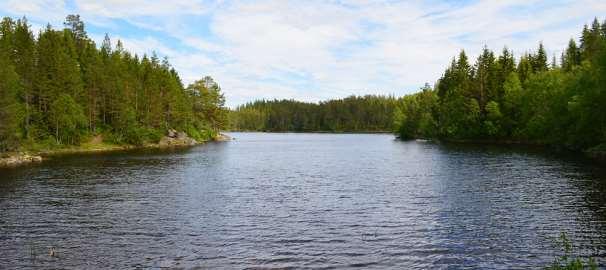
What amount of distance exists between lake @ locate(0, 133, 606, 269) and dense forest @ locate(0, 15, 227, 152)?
33.5m

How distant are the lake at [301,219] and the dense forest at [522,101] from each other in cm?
2234

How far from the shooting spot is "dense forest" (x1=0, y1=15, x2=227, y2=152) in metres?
82.8

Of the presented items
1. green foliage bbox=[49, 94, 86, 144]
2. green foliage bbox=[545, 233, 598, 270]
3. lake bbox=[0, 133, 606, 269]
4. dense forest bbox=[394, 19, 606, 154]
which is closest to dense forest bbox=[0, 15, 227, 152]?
green foliage bbox=[49, 94, 86, 144]

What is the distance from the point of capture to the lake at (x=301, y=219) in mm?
22062

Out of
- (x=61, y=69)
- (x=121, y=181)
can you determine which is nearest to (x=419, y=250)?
(x=121, y=181)

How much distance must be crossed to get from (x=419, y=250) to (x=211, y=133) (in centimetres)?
15146

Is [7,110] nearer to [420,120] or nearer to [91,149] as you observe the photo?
[91,149]

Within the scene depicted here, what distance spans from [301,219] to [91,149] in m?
80.8

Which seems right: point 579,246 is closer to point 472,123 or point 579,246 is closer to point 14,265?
point 14,265

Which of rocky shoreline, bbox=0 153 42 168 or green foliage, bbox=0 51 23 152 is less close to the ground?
green foliage, bbox=0 51 23 152

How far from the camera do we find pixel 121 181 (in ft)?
162

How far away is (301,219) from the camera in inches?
1200

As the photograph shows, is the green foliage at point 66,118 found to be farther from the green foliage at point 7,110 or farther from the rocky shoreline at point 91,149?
the green foliage at point 7,110

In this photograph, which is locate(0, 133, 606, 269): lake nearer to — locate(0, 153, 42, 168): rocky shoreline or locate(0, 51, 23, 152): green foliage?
locate(0, 153, 42, 168): rocky shoreline
